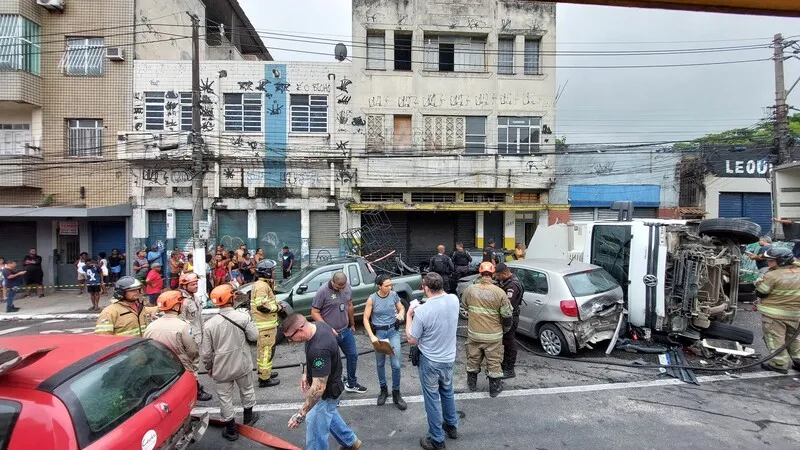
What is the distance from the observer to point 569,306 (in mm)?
6133

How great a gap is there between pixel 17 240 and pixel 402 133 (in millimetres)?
15523

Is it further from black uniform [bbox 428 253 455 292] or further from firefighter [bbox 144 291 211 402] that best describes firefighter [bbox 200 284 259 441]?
black uniform [bbox 428 253 455 292]

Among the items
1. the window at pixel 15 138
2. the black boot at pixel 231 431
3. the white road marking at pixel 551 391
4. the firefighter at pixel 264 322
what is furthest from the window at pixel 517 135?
the window at pixel 15 138

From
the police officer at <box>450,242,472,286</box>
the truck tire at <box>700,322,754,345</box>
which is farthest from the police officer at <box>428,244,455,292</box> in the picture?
the truck tire at <box>700,322,754,345</box>

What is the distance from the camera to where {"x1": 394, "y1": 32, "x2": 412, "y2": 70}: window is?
16375 millimetres

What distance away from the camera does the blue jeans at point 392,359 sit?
15.7ft

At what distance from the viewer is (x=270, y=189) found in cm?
1569

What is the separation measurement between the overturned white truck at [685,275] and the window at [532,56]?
38.2ft

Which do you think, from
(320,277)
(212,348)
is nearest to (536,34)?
(320,277)

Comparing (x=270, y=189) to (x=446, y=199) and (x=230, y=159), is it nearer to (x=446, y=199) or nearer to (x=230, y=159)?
(x=230, y=159)

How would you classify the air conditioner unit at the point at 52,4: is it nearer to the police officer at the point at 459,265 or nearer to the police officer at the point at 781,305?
the police officer at the point at 459,265

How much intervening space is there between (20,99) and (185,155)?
569cm

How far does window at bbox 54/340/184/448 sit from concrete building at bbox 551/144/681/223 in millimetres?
15880

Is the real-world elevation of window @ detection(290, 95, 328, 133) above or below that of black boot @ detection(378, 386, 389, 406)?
above
